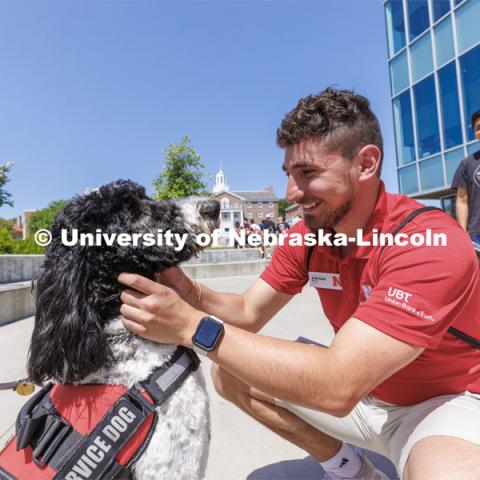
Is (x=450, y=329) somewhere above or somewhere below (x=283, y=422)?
above

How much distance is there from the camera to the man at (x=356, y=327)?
1249 mm

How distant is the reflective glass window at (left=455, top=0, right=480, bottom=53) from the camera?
32.5 feet

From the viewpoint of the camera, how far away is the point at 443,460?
1255 mm

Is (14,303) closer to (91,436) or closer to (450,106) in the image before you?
(91,436)

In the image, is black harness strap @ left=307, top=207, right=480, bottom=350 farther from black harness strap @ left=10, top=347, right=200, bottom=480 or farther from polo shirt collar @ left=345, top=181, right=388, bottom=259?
black harness strap @ left=10, top=347, right=200, bottom=480

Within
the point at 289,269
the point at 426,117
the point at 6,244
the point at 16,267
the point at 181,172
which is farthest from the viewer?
the point at 181,172

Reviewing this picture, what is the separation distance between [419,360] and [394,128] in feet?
46.0

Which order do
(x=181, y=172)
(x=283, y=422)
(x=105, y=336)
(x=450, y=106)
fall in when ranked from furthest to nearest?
1. (x=181, y=172)
2. (x=450, y=106)
3. (x=283, y=422)
4. (x=105, y=336)

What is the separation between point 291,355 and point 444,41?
1319 centimetres

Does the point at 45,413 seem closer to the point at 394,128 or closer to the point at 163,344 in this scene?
the point at 163,344

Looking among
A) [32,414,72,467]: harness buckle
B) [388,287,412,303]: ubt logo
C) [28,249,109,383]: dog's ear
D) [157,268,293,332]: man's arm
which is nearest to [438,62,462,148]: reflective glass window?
[157,268,293,332]: man's arm

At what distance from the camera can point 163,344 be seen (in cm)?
137

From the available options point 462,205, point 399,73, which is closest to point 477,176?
point 462,205

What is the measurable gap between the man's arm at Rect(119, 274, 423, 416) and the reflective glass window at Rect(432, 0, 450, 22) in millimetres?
13153
